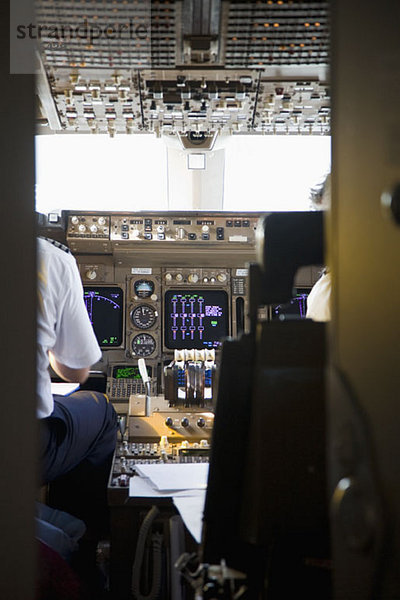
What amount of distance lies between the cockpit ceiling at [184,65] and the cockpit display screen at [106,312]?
1.86 meters

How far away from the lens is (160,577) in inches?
66.6

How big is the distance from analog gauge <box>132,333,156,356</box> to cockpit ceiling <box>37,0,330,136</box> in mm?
1884

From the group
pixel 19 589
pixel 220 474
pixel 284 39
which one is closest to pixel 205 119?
pixel 284 39

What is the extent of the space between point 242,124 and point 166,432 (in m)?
1.36

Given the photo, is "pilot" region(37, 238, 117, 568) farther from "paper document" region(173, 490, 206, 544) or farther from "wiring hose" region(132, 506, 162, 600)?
"paper document" region(173, 490, 206, 544)

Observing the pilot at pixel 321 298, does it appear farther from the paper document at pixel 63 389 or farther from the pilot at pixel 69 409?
the paper document at pixel 63 389

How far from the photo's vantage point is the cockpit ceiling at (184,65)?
3.85ft

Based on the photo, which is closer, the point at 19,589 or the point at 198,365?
the point at 19,589

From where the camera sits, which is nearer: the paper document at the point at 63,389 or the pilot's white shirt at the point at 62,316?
the pilot's white shirt at the point at 62,316

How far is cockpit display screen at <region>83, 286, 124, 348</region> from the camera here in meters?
4.02

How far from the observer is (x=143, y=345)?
4.03m

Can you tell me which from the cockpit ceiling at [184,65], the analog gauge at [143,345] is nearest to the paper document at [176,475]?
the cockpit ceiling at [184,65]

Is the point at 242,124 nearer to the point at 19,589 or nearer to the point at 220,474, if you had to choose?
the point at 220,474

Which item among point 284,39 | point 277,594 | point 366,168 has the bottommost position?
point 277,594
